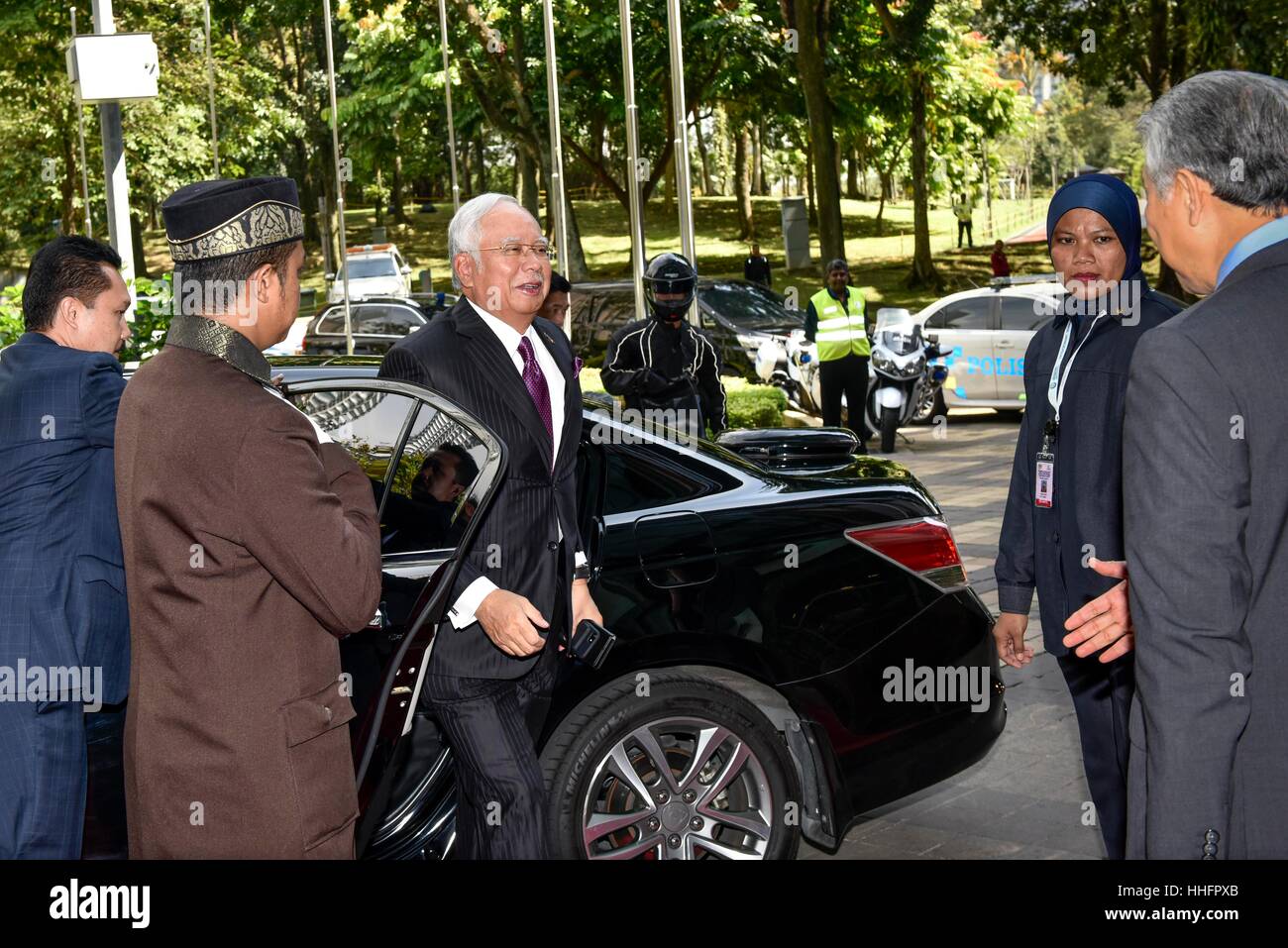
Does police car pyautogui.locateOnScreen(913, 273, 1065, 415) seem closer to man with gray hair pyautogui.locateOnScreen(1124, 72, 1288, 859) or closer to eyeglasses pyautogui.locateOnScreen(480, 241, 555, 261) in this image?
eyeglasses pyautogui.locateOnScreen(480, 241, 555, 261)

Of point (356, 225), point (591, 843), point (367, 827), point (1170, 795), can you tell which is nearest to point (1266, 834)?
point (1170, 795)

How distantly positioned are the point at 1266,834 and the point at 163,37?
113 feet

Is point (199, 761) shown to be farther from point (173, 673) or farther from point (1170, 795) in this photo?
point (1170, 795)

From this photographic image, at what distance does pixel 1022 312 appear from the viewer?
1752 cm

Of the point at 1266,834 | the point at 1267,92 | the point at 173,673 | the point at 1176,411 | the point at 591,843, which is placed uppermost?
the point at 1267,92

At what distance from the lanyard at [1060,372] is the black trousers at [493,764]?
5.06 ft

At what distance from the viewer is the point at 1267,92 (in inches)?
85.9

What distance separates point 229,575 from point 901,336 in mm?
14201

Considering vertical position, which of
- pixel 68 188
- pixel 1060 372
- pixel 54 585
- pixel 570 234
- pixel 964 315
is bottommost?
pixel 54 585

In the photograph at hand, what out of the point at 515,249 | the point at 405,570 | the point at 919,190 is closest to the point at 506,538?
the point at 405,570

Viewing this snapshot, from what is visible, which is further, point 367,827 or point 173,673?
point 367,827

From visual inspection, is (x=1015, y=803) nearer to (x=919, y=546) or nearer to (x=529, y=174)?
(x=919, y=546)

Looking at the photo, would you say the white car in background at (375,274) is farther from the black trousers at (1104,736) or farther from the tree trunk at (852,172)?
the black trousers at (1104,736)

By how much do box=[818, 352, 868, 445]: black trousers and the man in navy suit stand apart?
11239 mm
